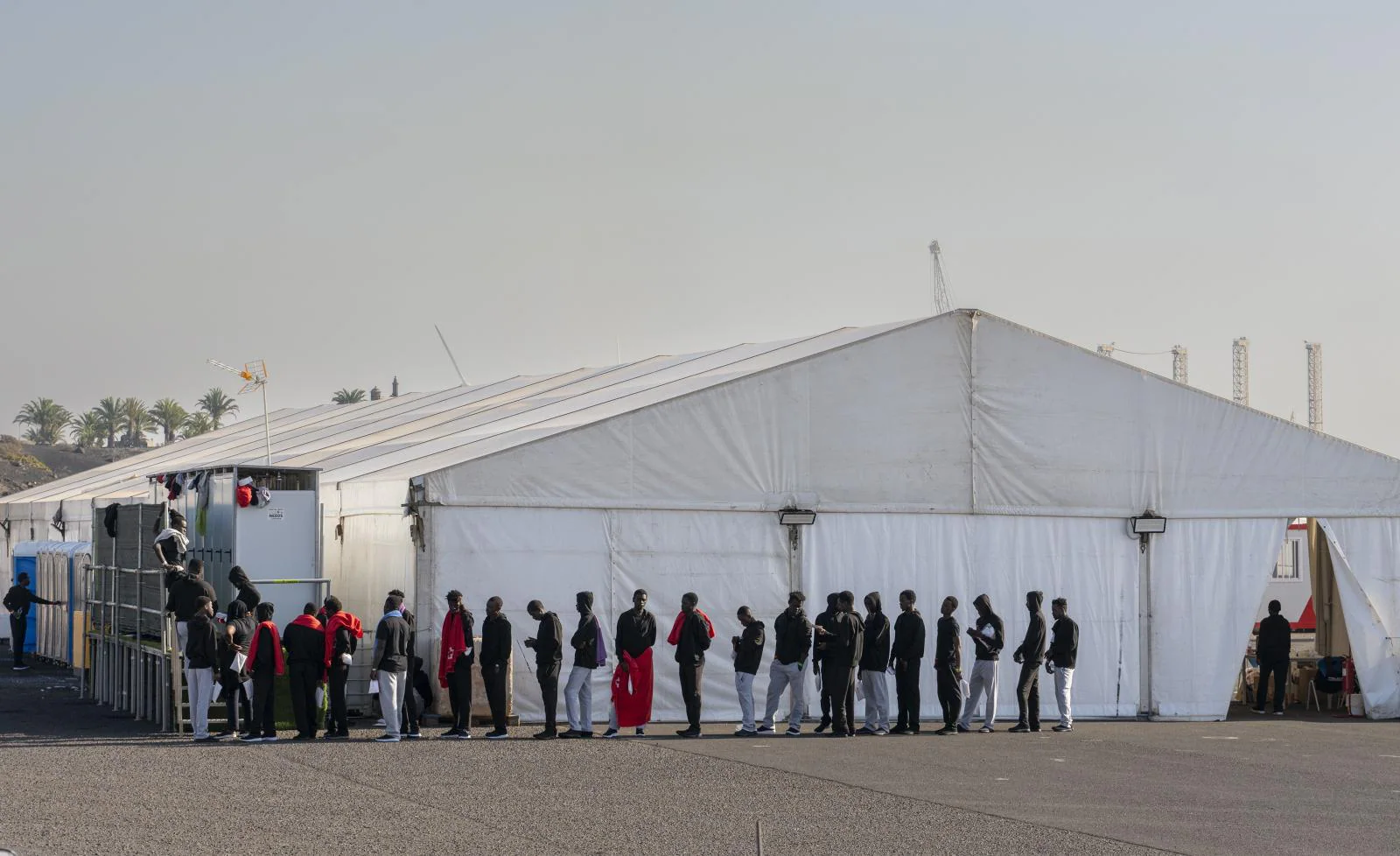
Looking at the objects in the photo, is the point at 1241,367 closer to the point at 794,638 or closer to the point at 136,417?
the point at 136,417

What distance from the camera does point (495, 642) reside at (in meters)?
16.3

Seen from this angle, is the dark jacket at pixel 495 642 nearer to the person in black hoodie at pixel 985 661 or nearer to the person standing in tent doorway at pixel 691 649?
the person standing in tent doorway at pixel 691 649

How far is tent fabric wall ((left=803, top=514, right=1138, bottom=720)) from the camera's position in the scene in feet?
62.7

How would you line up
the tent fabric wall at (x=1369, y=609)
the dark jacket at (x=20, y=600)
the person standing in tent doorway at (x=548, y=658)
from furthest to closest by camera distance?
1. the dark jacket at (x=20, y=600)
2. the tent fabric wall at (x=1369, y=609)
3. the person standing in tent doorway at (x=548, y=658)

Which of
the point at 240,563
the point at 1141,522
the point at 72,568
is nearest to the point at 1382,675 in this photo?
the point at 1141,522

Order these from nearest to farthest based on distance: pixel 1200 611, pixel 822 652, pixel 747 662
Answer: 1. pixel 822 652
2. pixel 747 662
3. pixel 1200 611

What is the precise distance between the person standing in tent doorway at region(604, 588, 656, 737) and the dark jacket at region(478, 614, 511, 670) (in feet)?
3.72

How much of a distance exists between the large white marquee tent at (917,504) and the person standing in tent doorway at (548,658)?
0.96 m

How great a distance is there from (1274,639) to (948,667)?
5.96 metres

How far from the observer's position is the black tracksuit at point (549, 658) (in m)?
16.4

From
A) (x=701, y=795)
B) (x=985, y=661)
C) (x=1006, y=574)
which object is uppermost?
(x=1006, y=574)

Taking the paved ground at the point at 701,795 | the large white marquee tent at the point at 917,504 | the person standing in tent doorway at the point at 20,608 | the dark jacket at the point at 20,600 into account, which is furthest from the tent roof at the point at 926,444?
the dark jacket at the point at 20,600

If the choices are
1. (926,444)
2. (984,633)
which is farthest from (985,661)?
(926,444)

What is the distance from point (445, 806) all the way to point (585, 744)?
4.15 m
